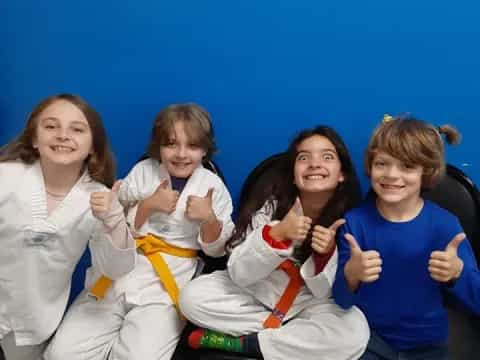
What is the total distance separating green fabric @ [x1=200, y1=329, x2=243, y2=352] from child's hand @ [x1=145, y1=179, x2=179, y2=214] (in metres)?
0.39

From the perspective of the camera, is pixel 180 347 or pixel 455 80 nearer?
pixel 180 347

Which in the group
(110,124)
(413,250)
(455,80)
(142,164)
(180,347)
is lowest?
(180,347)

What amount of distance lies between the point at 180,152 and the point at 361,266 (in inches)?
25.2

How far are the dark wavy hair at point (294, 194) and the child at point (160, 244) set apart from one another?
0.08 meters

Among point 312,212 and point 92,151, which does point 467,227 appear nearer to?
point 312,212

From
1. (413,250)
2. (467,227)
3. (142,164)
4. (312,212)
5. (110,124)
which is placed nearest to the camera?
(413,250)

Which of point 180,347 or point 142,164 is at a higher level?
point 142,164

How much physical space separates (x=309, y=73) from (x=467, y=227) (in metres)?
0.65

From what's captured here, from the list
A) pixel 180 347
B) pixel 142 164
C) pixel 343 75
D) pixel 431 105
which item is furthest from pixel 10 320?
pixel 431 105

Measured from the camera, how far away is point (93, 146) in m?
1.49

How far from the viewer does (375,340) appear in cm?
127

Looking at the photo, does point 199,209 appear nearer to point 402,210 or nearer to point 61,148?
point 61,148

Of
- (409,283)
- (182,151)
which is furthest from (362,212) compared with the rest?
(182,151)

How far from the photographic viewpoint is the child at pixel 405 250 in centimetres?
125
